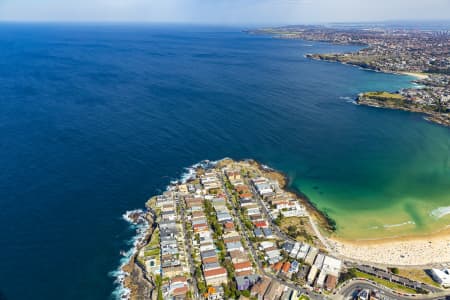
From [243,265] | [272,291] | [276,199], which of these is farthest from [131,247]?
[276,199]

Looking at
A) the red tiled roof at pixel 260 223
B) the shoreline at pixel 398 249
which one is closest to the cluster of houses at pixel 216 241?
the red tiled roof at pixel 260 223

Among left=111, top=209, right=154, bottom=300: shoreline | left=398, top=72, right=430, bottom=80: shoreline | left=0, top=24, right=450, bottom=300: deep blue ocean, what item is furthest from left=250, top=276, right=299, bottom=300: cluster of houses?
left=398, top=72, right=430, bottom=80: shoreline

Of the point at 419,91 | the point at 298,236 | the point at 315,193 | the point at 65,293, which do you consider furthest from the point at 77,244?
the point at 419,91

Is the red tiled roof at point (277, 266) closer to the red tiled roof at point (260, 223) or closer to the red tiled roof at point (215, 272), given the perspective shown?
the red tiled roof at point (215, 272)

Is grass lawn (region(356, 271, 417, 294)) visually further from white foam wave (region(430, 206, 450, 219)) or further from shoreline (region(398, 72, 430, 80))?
shoreline (region(398, 72, 430, 80))

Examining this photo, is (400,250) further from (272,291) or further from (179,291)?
(179,291)

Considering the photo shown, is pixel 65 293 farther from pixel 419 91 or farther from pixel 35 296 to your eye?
pixel 419 91
